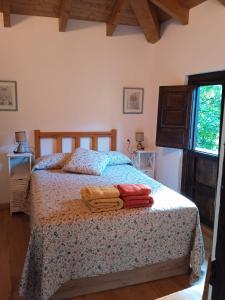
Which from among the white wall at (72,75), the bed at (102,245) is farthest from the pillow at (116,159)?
the bed at (102,245)

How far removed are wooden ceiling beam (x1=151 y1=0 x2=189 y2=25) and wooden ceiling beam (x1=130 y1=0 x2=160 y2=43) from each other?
0.34 meters

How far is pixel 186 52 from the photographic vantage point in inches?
148

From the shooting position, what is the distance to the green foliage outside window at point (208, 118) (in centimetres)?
346

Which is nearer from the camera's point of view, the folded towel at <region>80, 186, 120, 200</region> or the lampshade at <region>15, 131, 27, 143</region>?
the folded towel at <region>80, 186, 120, 200</region>

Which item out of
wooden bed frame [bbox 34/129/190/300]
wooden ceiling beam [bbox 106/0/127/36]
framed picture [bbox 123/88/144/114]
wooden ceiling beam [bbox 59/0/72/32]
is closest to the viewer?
wooden bed frame [bbox 34/129/190/300]

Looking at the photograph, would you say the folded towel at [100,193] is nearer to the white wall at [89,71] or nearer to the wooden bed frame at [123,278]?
the wooden bed frame at [123,278]

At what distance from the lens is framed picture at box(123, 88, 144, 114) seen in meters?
4.50

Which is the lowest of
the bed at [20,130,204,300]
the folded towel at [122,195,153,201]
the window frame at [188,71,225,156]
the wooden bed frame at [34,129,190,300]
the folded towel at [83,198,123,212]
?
the wooden bed frame at [34,129,190,300]

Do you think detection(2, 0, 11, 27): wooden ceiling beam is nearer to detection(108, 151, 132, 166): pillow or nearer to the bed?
detection(108, 151, 132, 166): pillow

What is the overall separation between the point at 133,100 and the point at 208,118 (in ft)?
4.40

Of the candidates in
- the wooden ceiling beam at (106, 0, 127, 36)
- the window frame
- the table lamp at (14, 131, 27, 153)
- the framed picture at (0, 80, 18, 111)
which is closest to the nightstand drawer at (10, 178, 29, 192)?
the table lamp at (14, 131, 27, 153)

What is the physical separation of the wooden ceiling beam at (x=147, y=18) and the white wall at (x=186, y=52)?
13 cm

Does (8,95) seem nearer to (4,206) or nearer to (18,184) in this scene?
(18,184)

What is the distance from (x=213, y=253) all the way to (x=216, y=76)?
2.95 metres
